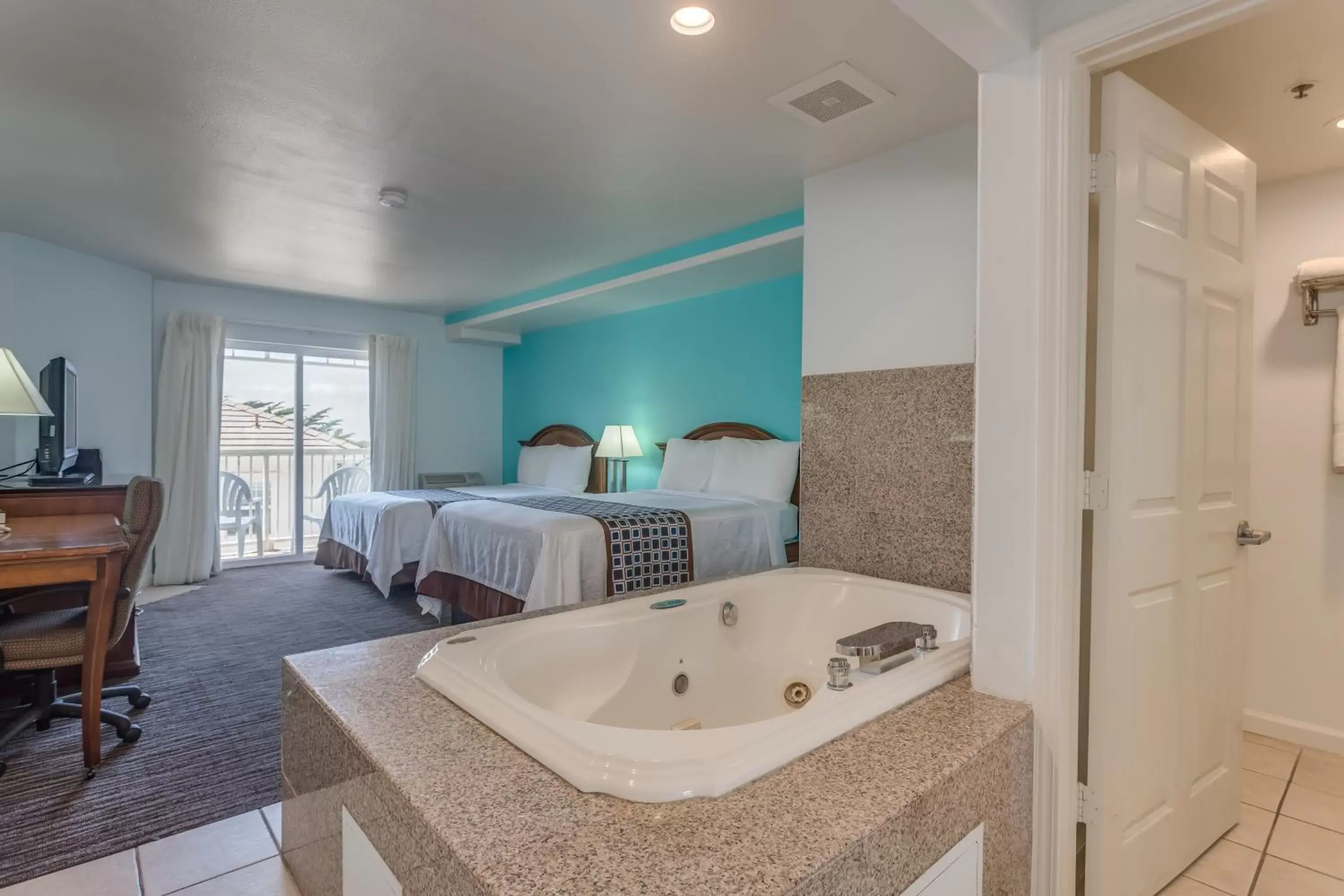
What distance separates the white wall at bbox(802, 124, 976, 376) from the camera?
233 cm

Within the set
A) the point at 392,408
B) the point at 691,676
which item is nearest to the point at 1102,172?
the point at 691,676

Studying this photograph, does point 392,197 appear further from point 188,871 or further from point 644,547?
point 188,871

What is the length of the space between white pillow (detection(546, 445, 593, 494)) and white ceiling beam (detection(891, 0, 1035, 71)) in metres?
4.26

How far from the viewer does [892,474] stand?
2496mm

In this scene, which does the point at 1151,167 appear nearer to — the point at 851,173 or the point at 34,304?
the point at 851,173

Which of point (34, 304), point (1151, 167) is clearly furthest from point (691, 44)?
point (34, 304)

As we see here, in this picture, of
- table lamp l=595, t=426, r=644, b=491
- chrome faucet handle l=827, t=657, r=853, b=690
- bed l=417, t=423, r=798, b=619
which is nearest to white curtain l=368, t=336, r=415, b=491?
table lamp l=595, t=426, r=644, b=491

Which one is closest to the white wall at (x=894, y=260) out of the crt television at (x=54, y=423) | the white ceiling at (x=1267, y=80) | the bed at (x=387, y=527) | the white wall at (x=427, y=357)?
the white ceiling at (x=1267, y=80)

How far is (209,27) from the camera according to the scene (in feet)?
6.10

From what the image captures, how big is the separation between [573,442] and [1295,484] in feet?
15.4

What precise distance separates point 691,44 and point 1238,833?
2.76 metres

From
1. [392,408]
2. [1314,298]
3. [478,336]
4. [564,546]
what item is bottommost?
[564,546]

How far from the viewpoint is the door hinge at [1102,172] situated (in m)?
1.48

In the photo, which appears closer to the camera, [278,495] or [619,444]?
[619,444]
